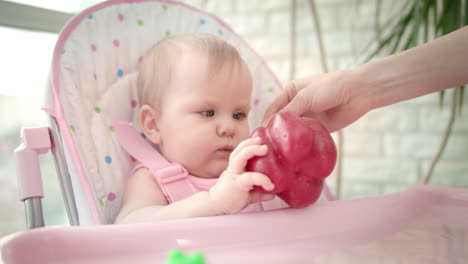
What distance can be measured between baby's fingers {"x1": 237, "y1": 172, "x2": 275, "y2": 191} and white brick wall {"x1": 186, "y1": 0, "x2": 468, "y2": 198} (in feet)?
4.22

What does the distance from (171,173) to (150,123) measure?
0.52 feet

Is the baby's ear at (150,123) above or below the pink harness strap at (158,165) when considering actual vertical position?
above

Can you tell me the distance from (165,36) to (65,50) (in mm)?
261

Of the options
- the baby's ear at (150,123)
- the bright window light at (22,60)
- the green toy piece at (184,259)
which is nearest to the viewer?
the green toy piece at (184,259)

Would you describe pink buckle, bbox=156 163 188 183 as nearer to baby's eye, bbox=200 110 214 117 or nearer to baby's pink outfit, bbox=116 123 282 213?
baby's pink outfit, bbox=116 123 282 213

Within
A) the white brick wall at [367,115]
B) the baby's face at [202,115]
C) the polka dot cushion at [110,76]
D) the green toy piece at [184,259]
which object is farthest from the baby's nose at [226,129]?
the white brick wall at [367,115]

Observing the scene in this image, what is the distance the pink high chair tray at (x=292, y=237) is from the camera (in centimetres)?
47

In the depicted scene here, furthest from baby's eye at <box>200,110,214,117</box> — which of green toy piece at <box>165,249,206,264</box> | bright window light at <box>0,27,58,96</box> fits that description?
bright window light at <box>0,27,58,96</box>

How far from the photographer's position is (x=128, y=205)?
0.78 m

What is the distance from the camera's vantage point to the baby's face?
2.76ft

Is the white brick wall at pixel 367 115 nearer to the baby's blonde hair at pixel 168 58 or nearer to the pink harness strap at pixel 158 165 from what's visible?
the baby's blonde hair at pixel 168 58

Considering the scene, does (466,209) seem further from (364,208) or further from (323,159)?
(323,159)

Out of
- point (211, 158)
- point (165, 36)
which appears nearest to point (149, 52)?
point (165, 36)

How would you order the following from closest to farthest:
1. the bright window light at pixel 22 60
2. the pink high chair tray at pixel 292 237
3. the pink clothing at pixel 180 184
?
the pink high chair tray at pixel 292 237 → the pink clothing at pixel 180 184 → the bright window light at pixel 22 60
